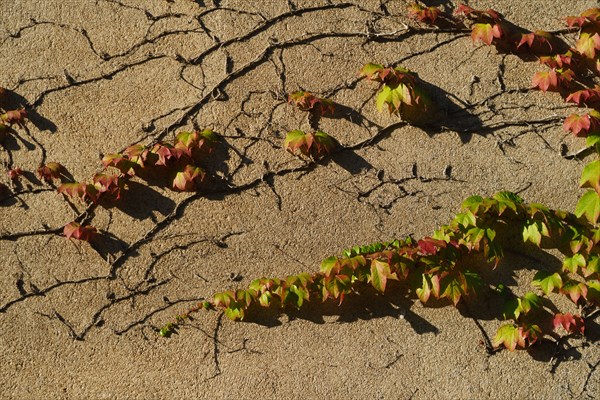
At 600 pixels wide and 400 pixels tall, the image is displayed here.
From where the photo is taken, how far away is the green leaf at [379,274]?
3387mm

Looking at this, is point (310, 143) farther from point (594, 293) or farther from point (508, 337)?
point (594, 293)

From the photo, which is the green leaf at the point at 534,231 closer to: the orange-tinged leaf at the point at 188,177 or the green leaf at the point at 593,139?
the green leaf at the point at 593,139

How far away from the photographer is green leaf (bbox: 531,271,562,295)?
11.4ft

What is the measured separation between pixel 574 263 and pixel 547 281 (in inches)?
6.9

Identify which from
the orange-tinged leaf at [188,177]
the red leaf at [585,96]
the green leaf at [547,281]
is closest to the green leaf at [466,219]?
the green leaf at [547,281]

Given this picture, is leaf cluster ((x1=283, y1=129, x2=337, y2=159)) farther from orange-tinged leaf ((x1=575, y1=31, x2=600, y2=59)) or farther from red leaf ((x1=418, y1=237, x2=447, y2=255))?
orange-tinged leaf ((x1=575, y1=31, x2=600, y2=59))

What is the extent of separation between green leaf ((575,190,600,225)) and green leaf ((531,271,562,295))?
350 mm

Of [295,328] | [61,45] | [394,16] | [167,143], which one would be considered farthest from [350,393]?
[61,45]

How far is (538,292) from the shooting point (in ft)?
11.7

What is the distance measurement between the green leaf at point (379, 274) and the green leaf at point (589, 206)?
1.11 meters

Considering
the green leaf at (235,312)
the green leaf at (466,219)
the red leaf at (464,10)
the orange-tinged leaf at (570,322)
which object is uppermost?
the red leaf at (464,10)

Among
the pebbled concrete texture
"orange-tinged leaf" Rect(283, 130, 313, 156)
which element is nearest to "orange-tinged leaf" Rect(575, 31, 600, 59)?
the pebbled concrete texture

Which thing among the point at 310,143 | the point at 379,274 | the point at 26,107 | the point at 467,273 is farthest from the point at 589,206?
the point at 26,107

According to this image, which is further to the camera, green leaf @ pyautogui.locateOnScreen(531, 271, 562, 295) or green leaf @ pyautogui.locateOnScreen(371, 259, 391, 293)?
green leaf @ pyautogui.locateOnScreen(531, 271, 562, 295)
